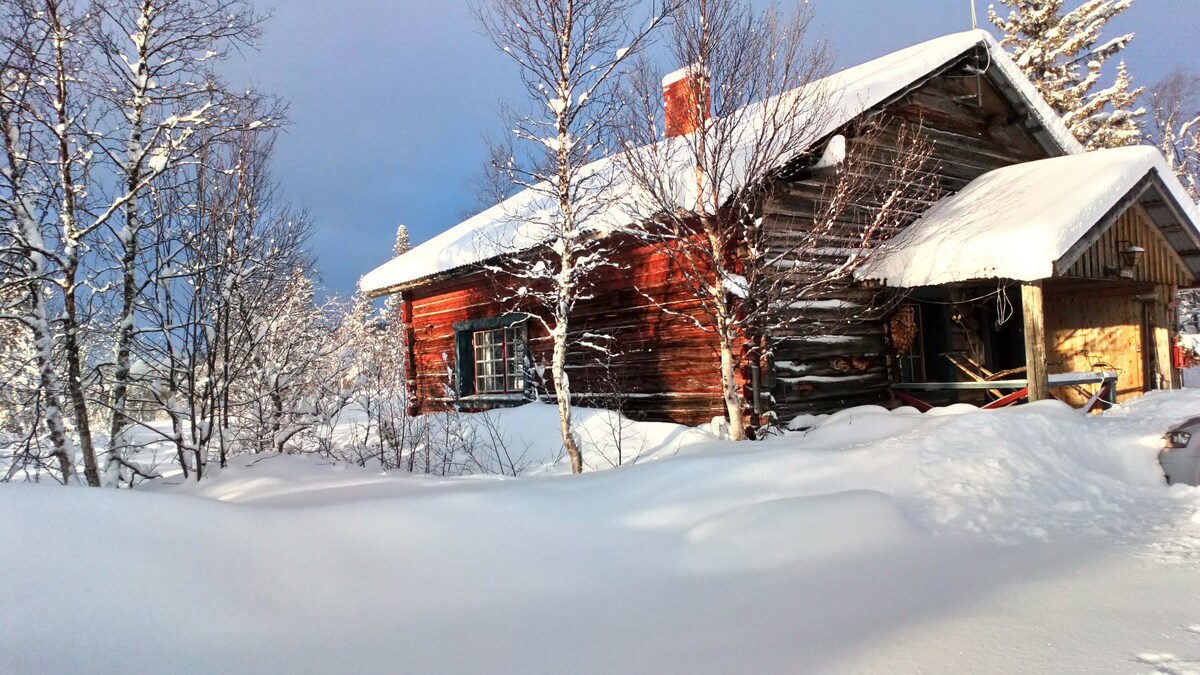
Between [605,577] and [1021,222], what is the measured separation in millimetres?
7455

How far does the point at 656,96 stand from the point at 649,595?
6408 millimetres

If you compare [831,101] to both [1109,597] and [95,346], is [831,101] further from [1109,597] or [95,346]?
[95,346]

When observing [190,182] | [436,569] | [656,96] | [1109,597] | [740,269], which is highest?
[656,96]

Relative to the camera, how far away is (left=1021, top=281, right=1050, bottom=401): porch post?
7.91 metres

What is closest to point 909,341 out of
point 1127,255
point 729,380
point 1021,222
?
point 1021,222

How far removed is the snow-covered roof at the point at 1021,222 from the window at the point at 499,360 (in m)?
6.46

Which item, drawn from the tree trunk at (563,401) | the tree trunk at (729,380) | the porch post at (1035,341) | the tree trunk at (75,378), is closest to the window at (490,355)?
the tree trunk at (563,401)

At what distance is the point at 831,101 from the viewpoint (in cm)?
877

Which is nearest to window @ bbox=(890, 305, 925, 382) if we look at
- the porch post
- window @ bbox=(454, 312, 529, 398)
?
the porch post

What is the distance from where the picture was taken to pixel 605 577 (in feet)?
11.5

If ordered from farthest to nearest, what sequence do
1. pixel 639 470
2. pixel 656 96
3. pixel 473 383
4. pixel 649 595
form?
1. pixel 473 383
2. pixel 656 96
3. pixel 639 470
4. pixel 649 595

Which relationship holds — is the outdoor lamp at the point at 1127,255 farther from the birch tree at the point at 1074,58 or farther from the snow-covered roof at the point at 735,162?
the birch tree at the point at 1074,58

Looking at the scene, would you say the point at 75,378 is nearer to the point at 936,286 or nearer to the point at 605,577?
the point at 605,577

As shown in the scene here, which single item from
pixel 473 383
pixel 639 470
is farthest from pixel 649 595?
pixel 473 383
